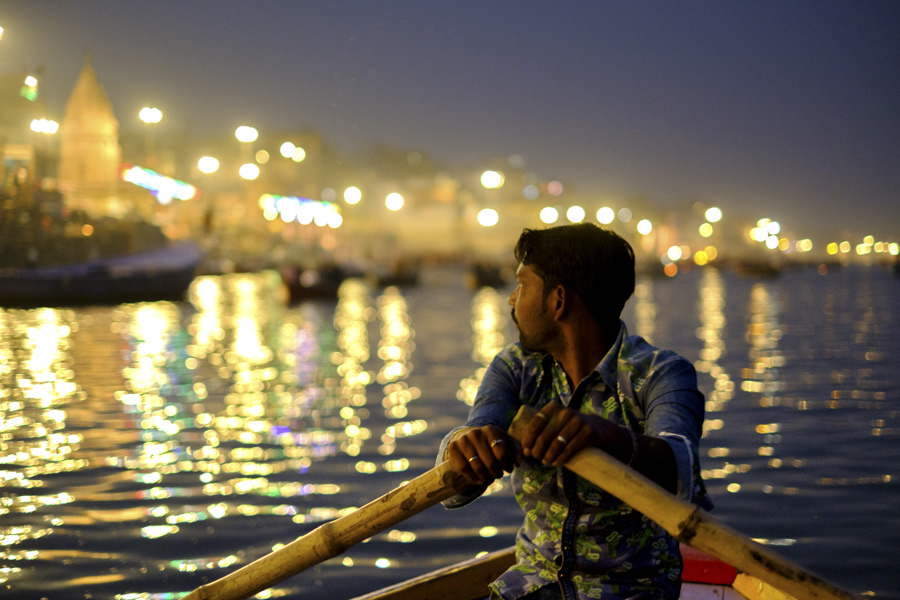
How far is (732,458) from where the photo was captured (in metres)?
7.46

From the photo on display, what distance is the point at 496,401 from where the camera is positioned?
2.25m

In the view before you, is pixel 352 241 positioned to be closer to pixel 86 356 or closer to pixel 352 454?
pixel 86 356

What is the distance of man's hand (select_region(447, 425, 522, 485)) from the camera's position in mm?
2021

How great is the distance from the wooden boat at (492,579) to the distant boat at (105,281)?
109ft

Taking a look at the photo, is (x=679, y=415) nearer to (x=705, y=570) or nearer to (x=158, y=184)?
(x=705, y=570)

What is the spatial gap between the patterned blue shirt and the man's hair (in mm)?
117

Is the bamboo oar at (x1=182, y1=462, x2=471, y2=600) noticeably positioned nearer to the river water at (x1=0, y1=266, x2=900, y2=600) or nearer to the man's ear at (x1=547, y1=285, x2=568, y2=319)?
the man's ear at (x1=547, y1=285, x2=568, y2=319)

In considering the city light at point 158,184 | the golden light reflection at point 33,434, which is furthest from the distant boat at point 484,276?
the golden light reflection at point 33,434

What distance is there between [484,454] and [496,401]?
25 cm

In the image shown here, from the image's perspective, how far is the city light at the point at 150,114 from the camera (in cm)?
4238

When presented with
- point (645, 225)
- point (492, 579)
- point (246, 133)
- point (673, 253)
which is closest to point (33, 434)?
point (492, 579)

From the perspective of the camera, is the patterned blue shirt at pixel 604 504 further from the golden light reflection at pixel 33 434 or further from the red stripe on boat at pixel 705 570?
the golden light reflection at pixel 33 434

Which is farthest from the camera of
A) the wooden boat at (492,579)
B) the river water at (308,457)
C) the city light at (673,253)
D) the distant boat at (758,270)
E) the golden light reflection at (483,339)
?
the city light at (673,253)

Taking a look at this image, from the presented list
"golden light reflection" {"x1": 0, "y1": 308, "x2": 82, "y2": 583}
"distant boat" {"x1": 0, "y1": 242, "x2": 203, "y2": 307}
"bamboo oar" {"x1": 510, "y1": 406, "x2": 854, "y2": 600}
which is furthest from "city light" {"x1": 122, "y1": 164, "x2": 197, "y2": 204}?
"bamboo oar" {"x1": 510, "y1": 406, "x2": 854, "y2": 600}
